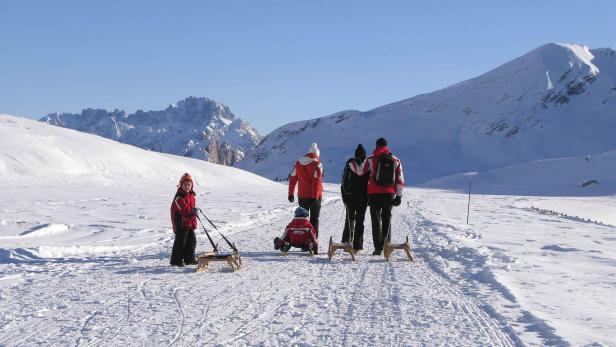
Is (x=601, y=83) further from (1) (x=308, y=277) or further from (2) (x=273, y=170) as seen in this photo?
(1) (x=308, y=277)

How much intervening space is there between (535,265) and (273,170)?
142225 millimetres

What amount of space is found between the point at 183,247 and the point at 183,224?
370 mm

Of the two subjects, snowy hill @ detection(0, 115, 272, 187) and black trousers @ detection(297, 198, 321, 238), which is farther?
snowy hill @ detection(0, 115, 272, 187)

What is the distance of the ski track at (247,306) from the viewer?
221 inches

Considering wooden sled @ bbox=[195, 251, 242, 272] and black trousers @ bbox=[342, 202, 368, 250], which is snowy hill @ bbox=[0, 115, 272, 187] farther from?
wooden sled @ bbox=[195, 251, 242, 272]

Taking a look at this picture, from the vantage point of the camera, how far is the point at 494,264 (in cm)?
1005

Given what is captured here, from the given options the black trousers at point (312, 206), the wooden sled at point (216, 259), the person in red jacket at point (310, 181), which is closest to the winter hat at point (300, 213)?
the person in red jacket at point (310, 181)

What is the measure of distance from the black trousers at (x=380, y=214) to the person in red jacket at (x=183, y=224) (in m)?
3.29

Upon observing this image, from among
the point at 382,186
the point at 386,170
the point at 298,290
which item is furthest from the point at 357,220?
the point at 298,290

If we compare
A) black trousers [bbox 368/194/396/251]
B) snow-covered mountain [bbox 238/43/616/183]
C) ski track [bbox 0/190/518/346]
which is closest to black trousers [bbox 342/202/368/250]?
black trousers [bbox 368/194/396/251]

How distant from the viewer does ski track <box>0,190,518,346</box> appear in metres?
5.62

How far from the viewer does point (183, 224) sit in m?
9.80

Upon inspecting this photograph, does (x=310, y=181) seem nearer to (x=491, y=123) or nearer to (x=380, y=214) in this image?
(x=380, y=214)

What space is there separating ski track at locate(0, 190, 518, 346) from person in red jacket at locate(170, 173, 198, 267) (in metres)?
0.36
